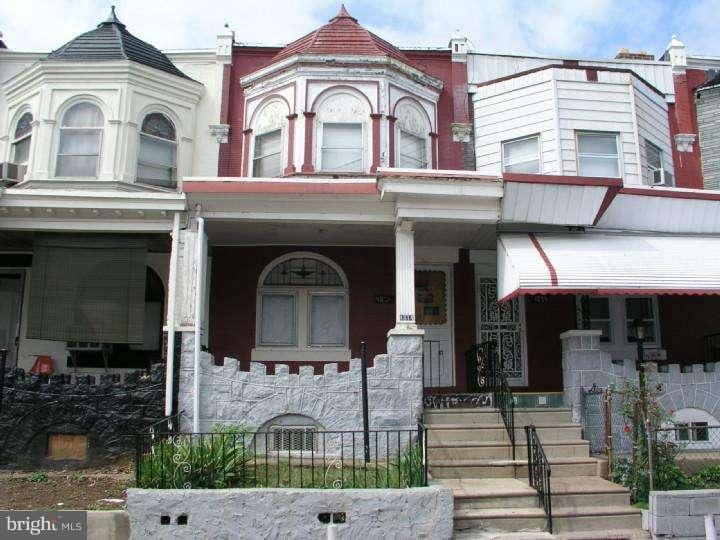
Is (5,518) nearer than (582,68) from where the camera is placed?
Yes

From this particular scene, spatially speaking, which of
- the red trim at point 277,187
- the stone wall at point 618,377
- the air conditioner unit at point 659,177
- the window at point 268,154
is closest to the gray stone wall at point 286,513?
the stone wall at point 618,377

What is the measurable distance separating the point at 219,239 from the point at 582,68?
7.37 m

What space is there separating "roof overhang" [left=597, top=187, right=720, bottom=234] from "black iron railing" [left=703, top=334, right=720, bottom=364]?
236 centimetres

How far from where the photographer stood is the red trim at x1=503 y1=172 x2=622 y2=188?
10.4 m

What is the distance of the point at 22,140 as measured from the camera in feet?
43.6

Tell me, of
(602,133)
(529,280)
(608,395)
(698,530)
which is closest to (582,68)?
(602,133)

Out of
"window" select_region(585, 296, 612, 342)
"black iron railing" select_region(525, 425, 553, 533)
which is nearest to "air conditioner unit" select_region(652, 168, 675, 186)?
"window" select_region(585, 296, 612, 342)

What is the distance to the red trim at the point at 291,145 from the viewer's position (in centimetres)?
1271

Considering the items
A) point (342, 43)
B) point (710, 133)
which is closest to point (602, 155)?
point (710, 133)

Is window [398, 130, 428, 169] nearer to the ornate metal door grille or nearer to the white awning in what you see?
the ornate metal door grille

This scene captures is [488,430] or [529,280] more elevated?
[529,280]

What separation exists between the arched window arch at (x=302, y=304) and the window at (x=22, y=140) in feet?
16.5

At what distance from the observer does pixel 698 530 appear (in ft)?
25.6

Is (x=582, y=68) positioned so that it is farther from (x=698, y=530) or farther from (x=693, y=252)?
(x=698, y=530)
